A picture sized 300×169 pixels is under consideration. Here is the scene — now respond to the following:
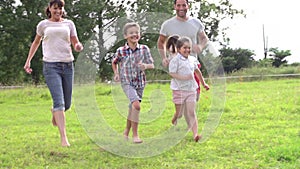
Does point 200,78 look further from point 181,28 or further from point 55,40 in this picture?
point 55,40

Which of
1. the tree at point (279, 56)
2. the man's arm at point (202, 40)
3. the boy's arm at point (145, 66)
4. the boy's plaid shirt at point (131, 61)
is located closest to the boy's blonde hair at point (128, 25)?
the boy's plaid shirt at point (131, 61)

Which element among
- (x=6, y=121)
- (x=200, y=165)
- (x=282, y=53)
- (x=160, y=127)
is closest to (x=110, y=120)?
(x=160, y=127)

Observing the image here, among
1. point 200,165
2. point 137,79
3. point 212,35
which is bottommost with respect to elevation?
point 200,165

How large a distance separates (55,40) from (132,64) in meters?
0.86

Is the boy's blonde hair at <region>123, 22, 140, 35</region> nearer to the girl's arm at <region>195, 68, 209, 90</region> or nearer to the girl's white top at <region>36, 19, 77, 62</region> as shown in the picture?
the girl's white top at <region>36, 19, 77, 62</region>

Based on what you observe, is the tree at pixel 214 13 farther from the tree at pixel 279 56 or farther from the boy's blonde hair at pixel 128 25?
the boy's blonde hair at pixel 128 25

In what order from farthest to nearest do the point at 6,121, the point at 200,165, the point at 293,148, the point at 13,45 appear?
the point at 13,45
the point at 6,121
the point at 293,148
the point at 200,165

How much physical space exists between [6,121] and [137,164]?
4.23m

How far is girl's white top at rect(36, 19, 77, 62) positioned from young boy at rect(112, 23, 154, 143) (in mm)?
542

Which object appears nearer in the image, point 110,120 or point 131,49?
point 131,49

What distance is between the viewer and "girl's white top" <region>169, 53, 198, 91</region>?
5.35m

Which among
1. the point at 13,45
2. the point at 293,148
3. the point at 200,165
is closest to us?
the point at 200,165

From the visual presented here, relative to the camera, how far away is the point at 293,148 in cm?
462

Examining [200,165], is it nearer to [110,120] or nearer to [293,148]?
[293,148]
